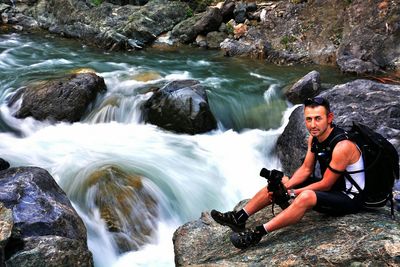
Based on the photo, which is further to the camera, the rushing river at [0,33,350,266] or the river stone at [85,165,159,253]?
the rushing river at [0,33,350,266]

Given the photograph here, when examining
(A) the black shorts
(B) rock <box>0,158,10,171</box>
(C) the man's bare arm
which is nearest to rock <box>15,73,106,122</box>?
(B) rock <box>0,158,10,171</box>

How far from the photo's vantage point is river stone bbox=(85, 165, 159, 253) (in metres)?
6.44

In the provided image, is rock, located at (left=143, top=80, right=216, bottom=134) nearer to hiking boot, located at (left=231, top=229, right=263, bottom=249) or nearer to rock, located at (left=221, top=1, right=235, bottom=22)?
hiking boot, located at (left=231, top=229, right=263, bottom=249)

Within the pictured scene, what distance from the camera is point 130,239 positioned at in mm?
6414

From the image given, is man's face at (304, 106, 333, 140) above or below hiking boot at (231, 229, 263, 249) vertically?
above

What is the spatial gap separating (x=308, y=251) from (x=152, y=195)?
3.71 m

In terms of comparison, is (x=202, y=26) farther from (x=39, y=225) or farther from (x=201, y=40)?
(x=39, y=225)

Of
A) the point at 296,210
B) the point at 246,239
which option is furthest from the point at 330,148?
the point at 246,239

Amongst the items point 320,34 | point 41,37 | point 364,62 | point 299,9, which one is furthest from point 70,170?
point 41,37

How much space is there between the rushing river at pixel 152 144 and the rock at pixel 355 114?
0.69 meters

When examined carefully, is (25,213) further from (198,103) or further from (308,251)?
(198,103)

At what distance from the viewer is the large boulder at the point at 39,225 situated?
4727mm

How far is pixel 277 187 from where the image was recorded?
452cm

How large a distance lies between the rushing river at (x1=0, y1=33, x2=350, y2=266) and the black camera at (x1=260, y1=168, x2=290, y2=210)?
7.64 ft
